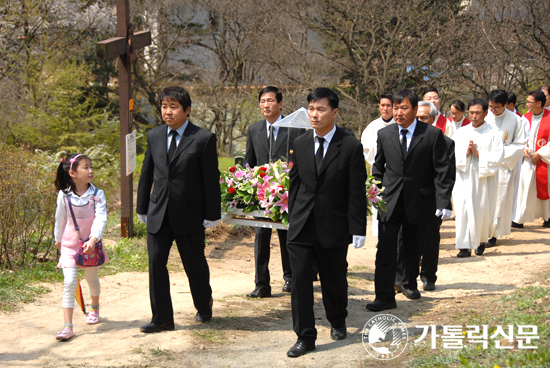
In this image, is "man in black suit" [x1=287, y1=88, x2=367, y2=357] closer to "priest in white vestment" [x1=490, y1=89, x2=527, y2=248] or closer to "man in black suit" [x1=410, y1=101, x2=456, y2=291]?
"man in black suit" [x1=410, y1=101, x2=456, y2=291]

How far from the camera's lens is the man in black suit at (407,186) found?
6.48m

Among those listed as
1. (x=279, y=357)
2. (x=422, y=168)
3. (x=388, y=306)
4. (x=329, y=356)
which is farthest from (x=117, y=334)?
(x=422, y=168)

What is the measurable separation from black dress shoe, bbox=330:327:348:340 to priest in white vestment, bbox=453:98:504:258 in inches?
160

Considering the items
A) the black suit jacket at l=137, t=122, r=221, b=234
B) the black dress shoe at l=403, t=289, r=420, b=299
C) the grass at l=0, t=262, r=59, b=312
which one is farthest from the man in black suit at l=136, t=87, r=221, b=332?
the black dress shoe at l=403, t=289, r=420, b=299

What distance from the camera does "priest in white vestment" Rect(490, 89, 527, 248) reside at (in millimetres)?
10039

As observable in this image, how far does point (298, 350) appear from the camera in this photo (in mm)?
5035

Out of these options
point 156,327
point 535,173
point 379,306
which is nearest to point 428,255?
point 379,306

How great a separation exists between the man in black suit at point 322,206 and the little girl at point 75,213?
6.30ft

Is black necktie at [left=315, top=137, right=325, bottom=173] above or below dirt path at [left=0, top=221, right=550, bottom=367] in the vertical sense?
above

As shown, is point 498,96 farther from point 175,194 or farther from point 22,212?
point 22,212

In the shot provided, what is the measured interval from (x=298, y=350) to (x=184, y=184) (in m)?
1.83

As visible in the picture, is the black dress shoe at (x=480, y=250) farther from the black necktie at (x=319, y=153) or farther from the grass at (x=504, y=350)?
the black necktie at (x=319, y=153)

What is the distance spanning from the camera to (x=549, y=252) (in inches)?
372

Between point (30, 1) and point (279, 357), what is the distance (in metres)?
15.4
